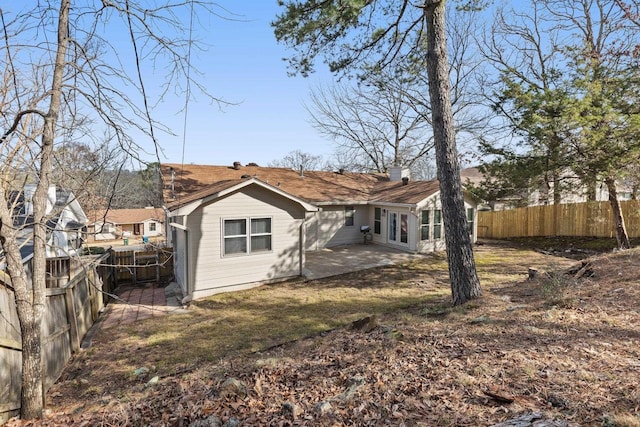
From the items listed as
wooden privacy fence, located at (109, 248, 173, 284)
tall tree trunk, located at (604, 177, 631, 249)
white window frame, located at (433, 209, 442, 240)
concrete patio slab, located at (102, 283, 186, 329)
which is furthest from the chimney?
concrete patio slab, located at (102, 283, 186, 329)

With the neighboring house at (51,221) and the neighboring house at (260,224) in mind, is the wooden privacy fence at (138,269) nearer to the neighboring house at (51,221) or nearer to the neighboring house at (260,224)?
the neighboring house at (260,224)

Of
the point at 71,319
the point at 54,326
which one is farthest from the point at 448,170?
the point at 71,319

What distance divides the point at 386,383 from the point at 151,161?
3.65 meters

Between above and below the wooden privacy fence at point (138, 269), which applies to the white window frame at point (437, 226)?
above

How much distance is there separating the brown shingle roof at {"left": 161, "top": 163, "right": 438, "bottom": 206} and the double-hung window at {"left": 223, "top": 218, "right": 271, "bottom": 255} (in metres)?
3.81

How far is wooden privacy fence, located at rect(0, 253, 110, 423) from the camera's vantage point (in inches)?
152

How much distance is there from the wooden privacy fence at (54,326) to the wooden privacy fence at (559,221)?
1982 cm

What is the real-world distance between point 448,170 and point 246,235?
20.5ft

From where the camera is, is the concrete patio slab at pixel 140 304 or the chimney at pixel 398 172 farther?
the chimney at pixel 398 172

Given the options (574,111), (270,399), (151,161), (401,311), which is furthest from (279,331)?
(574,111)

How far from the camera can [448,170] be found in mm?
6688

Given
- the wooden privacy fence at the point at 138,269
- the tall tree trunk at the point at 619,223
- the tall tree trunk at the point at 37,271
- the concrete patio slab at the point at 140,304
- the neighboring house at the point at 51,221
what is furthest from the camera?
the tall tree trunk at the point at 619,223

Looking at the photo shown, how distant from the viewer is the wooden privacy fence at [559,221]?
15.4 meters

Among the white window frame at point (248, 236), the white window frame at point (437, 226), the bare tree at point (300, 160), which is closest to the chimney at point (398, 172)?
the white window frame at point (437, 226)
